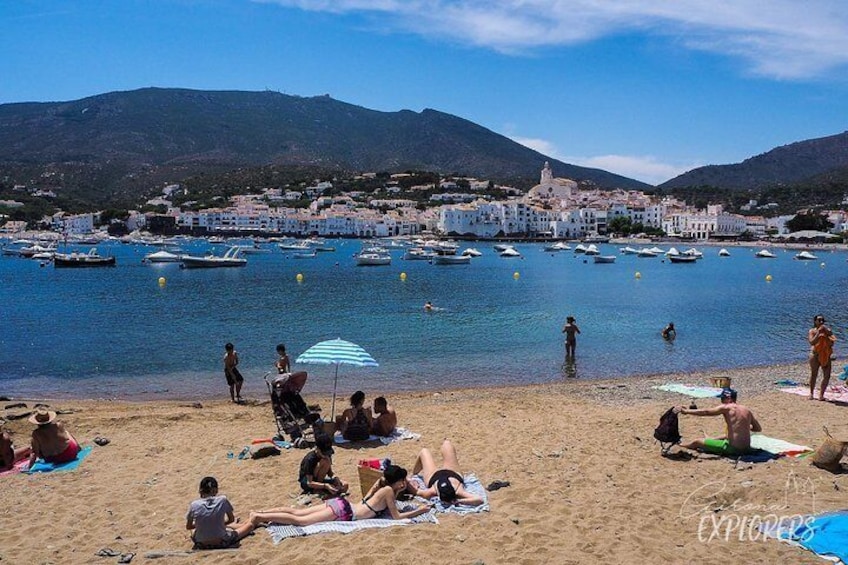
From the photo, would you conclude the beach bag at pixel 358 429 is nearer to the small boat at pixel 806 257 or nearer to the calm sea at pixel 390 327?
the calm sea at pixel 390 327

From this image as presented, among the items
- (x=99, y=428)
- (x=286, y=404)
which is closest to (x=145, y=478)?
(x=286, y=404)

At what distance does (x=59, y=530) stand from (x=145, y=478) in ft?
5.60

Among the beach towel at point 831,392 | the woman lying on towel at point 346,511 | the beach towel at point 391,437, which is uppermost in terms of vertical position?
the woman lying on towel at point 346,511

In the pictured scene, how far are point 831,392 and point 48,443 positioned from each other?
45.7 ft

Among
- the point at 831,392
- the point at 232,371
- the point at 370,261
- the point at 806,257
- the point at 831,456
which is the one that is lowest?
the point at 831,392

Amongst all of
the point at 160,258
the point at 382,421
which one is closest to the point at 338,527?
the point at 382,421

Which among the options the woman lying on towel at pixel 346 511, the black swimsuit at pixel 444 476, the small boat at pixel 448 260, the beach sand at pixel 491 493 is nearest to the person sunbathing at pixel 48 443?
the beach sand at pixel 491 493

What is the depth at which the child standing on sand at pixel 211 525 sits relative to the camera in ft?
20.5

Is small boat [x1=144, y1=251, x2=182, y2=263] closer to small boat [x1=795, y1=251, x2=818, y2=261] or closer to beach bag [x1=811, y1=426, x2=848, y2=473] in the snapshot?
beach bag [x1=811, y1=426, x2=848, y2=473]

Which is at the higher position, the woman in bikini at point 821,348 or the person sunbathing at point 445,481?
the woman in bikini at point 821,348

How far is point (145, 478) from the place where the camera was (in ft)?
27.8

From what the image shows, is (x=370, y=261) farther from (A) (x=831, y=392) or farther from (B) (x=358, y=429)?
(B) (x=358, y=429)

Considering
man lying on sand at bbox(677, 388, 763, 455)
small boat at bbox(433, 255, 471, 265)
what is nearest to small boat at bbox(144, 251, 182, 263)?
small boat at bbox(433, 255, 471, 265)

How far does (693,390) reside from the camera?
47.9 ft
